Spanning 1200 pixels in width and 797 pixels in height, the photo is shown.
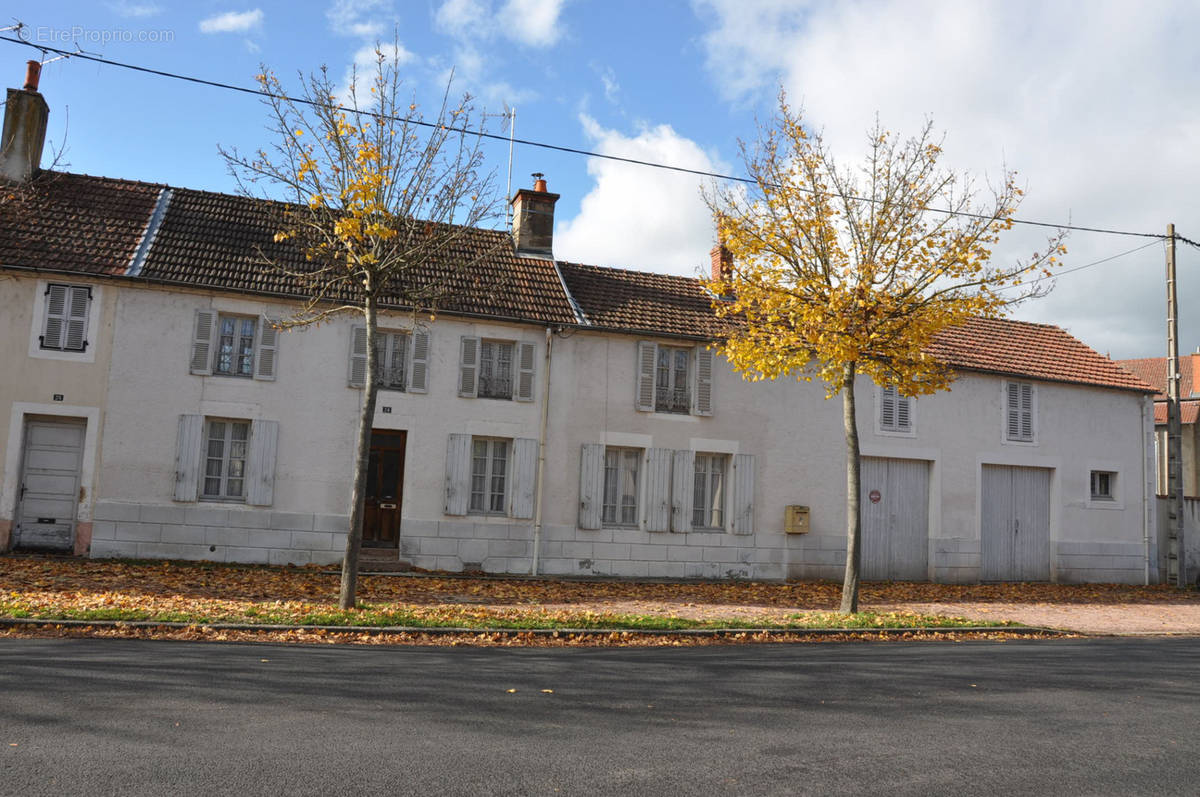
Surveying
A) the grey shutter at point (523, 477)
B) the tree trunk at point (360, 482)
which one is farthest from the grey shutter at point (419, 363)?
the tree trunk at point (360, 482)

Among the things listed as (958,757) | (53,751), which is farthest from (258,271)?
(958,757)

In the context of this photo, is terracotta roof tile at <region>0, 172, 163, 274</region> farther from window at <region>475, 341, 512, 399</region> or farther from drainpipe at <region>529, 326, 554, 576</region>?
drainpipe at <region>529, 326, 554, 576</region>

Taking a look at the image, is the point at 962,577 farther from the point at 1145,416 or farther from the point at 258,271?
the point at 258,271

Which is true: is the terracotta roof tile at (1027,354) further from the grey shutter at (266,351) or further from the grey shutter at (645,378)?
the grey shutter at (266,351)

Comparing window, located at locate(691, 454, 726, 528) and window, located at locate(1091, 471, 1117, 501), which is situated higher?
window, located at locate(1091, 471, 1117, 501)

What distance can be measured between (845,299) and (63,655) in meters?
9.65

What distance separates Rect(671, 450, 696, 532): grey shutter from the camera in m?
17.0

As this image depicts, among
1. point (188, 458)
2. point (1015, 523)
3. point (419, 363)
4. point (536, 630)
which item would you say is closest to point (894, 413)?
point (1015, 523)

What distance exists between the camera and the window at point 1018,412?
64.3 feet

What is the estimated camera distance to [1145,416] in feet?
69.2

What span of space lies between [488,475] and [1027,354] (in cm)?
1279

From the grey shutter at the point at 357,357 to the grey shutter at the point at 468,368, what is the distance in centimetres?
169

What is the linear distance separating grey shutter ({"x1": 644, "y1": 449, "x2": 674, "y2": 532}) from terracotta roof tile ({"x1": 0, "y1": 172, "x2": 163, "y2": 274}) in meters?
9.72

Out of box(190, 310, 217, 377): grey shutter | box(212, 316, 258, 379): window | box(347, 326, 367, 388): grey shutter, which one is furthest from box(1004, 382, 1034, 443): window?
box(190, 310, 217, 377): grey shutter
